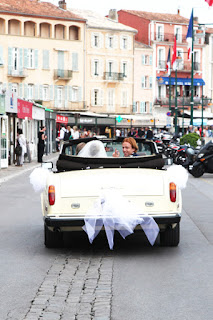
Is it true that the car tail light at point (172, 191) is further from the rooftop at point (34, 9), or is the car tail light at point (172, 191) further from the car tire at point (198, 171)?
the rooftop at point (34, 9)

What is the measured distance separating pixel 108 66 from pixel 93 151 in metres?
77.1

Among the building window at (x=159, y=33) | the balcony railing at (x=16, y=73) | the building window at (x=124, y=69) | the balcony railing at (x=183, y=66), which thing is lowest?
the balcony railing at (x=16, y=73)

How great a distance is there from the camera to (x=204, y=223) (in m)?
11.9

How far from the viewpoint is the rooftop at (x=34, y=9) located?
252 ft

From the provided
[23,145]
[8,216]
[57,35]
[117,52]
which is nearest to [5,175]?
[23,145]

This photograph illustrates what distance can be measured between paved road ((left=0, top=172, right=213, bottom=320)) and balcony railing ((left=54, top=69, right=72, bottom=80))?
2686 inches

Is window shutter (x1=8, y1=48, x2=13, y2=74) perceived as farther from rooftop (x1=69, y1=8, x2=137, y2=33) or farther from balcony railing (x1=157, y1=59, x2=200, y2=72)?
balcony railing (x1=157, y1=59, x2=200, y2=72)

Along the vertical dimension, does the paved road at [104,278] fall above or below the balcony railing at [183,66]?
below

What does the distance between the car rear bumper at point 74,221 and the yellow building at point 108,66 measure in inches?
2954

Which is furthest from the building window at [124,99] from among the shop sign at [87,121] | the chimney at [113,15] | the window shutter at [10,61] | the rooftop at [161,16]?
the shop sign at [87,121]

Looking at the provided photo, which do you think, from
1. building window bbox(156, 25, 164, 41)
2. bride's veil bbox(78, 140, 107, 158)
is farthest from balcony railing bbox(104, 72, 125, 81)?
bride's veil bbox(78, 140, 107, 158)

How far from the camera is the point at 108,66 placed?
86.5 meters

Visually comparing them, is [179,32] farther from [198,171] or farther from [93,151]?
[93,151]

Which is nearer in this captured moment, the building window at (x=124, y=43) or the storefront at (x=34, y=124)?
the storefront at (x=34, y=124)
